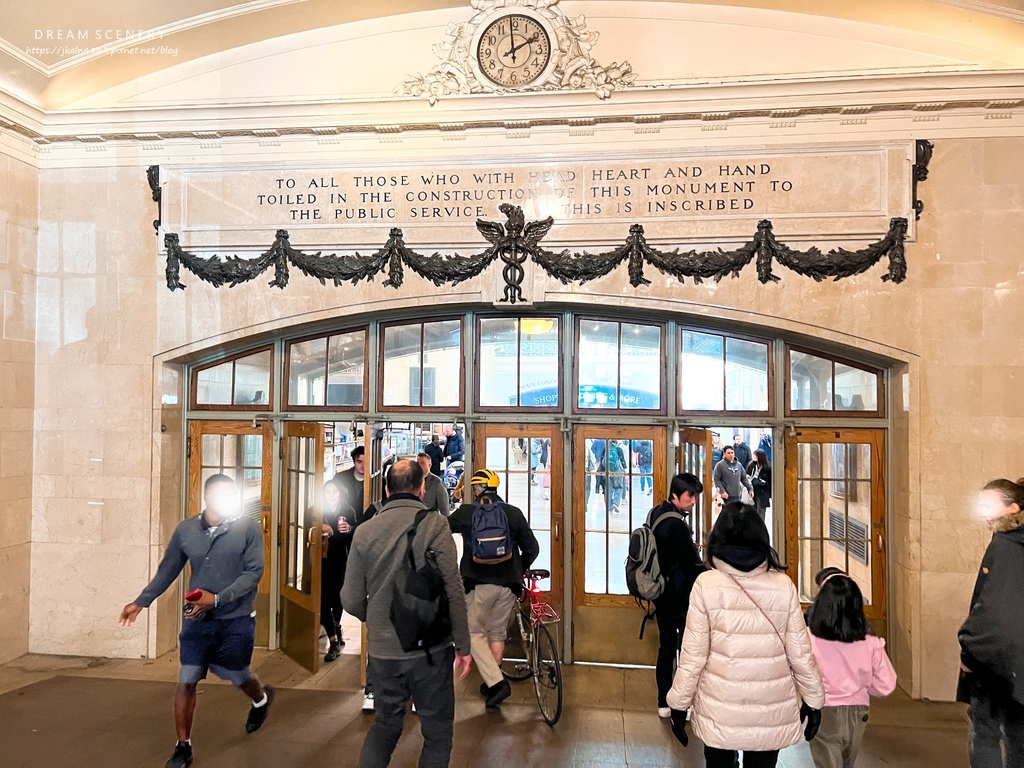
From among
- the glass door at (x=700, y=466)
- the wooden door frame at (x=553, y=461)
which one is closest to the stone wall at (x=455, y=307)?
the glass door at (x=700, y=466)

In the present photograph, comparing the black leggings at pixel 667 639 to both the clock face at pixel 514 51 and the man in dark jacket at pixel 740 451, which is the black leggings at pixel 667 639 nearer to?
the man in dark jacket at pixel 740 451

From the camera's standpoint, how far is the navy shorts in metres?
3.41

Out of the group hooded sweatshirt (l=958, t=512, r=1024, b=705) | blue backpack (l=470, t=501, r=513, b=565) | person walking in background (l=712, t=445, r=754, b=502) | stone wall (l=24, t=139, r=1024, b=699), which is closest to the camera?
hooded sweatshirt (l=958, t=512, r=1024, b=705)

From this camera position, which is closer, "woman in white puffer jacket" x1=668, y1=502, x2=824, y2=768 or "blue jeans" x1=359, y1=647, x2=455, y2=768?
"woman in white puffer jacket" x1=668, y1=502, x2=824, y2=768

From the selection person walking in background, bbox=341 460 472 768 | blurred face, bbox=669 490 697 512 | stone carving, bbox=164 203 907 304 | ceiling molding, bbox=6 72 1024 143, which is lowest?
person walking in background, bbox=341 460 472 768

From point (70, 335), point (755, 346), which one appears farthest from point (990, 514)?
point (70, 335)

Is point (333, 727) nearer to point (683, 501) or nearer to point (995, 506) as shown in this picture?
point (683, 501)

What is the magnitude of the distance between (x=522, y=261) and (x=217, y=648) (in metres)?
3.20

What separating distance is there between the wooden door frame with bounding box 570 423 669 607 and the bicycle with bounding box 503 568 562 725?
58cm

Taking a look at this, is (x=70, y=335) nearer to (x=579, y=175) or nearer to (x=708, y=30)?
(x=579, y=175)

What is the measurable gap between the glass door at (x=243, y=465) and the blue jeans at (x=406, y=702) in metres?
2.90

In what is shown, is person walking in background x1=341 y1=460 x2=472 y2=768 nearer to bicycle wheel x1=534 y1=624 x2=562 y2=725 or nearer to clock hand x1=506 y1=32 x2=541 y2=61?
bicycle wheel x1=534 y1=624 x2=562 y2=725

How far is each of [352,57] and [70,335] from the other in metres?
3.15

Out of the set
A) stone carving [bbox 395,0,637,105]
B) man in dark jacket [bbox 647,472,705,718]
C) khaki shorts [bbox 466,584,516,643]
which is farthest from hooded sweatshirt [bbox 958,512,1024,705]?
stone carving [bbox 395,0,637,105]
